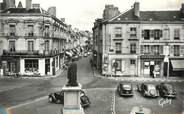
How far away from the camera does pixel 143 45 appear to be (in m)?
40.7

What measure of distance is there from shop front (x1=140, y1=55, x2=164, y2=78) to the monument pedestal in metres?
26.5

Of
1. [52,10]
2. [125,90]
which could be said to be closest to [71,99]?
[125,90]

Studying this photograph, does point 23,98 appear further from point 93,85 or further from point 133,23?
point 133,23

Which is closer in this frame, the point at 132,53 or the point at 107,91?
the point at 107,91

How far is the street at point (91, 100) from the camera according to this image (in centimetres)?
2155

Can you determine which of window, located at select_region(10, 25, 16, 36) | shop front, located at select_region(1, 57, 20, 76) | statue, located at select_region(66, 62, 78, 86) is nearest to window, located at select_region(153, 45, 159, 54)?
shop front, located at select_region(1, 57, 20, 76)

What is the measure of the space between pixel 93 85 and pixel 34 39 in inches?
544

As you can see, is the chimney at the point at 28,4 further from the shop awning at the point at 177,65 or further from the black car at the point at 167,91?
the black car at the point at 167,91

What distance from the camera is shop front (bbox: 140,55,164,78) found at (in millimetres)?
40406

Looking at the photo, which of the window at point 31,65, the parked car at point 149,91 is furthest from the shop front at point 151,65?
the window at point 31,65

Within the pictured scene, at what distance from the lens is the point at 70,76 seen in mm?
15805

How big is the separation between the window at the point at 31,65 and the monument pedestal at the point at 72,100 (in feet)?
87.7

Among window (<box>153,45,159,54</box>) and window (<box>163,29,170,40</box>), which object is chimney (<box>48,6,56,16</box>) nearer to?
window (<box>153,45,159,54</box>)

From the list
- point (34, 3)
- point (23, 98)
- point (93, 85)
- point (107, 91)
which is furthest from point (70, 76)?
point (34, 3)
